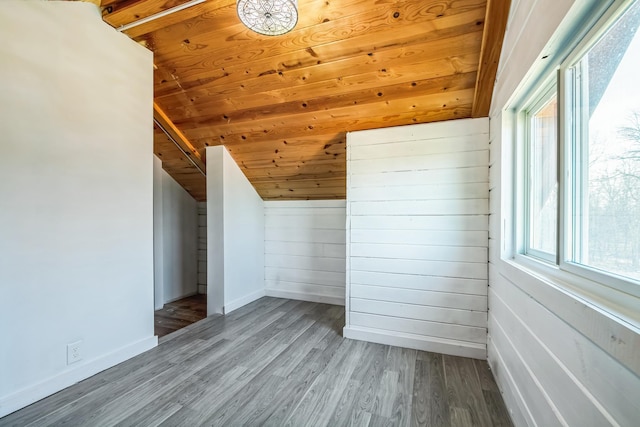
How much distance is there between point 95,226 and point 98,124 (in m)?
0.72

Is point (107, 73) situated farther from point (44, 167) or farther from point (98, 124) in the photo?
point (44, 167)

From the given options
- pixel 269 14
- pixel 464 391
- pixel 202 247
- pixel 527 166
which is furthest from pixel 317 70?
pixel 202 247

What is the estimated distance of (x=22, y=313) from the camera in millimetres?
1625

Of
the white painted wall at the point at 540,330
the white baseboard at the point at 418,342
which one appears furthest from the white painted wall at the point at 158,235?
the white painted wall at the point at 540,330

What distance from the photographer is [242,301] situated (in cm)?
352

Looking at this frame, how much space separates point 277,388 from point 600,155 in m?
2.04

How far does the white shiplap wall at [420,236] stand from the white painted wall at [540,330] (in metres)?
0.16

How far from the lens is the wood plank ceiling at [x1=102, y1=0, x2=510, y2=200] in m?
1.76

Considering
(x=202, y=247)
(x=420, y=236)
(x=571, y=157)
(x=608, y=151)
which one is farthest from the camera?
(x=202, y=247)

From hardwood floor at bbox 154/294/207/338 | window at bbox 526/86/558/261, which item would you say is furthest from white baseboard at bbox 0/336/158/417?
window at bbox 526/86/558/261

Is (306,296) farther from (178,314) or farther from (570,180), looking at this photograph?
(570,180)

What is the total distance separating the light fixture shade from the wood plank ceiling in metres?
0.34

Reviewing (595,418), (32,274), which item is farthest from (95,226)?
(595,418)

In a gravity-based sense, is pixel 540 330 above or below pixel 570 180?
below
